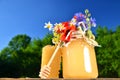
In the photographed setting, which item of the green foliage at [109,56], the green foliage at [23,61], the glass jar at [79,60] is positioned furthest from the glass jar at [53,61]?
the green foliage at [23,61]

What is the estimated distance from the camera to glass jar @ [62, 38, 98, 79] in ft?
8.05

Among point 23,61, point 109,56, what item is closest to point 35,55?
point 23,61

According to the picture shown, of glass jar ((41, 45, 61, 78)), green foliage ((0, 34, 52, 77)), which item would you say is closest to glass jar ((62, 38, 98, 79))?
A: glass jar ((41, 45, 61, 78))

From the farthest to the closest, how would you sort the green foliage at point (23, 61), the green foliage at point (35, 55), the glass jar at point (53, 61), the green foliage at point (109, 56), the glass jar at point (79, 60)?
the green foliage at point (23, 61), the green foliage at point (35, 55), the green foliage at point (109, 56), the glass jar at point (53, 61), the glass jar at point (79, 60)

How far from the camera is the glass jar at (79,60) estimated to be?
2453 mm

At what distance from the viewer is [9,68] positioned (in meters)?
33.1

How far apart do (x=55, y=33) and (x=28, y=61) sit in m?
31.1

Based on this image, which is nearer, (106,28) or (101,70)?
(101,70)

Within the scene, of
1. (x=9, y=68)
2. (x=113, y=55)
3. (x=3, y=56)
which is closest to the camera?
(x=113, y=55)

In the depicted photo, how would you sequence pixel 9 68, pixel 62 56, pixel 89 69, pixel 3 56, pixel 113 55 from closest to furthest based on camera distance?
pixel 89 69, pixel 62 56, pixel 113 55, pixel 9 68, pixel 3 56

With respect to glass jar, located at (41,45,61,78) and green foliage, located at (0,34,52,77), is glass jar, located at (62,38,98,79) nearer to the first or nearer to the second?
glass jar, located at (41,45,61,78)

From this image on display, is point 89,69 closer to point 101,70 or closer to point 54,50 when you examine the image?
point 54,50

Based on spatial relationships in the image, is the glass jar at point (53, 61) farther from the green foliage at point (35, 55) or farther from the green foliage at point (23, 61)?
the green foliage at point (23, 61)

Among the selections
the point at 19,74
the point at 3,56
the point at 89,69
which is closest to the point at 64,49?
the point at 89,69
